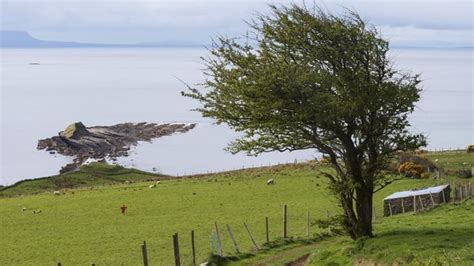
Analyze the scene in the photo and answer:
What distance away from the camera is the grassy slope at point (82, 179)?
91062 millimetres

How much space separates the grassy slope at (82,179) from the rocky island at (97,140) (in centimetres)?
1624

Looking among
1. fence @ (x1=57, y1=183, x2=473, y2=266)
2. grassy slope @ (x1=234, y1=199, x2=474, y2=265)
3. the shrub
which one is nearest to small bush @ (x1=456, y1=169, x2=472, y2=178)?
the shrub

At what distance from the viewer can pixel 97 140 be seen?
152 m

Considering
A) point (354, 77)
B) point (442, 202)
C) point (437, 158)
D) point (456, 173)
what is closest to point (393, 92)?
point (354, 77)

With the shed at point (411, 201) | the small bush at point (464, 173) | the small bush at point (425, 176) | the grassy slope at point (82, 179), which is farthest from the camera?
the grassy slope at point (82, 179)

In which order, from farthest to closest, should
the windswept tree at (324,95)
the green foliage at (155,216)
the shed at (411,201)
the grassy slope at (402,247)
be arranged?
the shed at (411,201)
the green foliage at (155,216)
the windswept tree at (324,95)
the grassy slope at (402,247)

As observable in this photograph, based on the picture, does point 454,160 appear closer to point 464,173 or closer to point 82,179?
point 464,173

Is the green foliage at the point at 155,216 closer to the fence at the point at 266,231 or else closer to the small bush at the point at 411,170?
the fence at the point at 266,231

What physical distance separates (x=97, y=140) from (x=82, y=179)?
4991 centimetres

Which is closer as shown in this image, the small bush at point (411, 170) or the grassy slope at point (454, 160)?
the small bush at point (411, 170)

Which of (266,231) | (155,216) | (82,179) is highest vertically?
(82,179)

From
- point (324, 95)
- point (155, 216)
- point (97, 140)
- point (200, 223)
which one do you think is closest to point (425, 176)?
point (200, 223)

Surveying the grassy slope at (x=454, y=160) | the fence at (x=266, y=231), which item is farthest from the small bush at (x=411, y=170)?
the fence at (x=266, y=231)

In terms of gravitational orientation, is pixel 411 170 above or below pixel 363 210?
above
